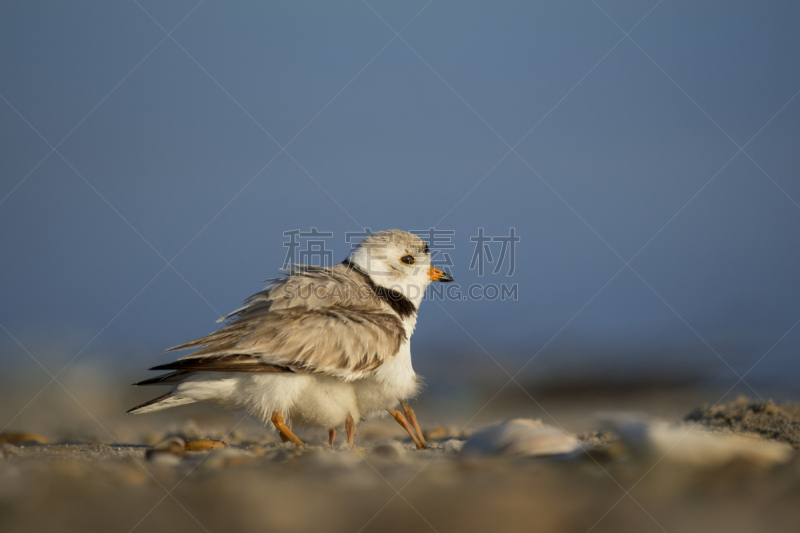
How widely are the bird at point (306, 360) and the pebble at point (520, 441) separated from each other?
913 mm

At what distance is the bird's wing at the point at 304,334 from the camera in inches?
206

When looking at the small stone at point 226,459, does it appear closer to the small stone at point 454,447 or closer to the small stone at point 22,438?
the small stone at point 454,447

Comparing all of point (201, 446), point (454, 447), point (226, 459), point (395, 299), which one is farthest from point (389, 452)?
point (395, 299)

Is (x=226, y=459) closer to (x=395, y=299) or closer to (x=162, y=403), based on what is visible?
(x=162, y=403)

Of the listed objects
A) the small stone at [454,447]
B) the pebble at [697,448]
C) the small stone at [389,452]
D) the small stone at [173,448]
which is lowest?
the small stone at [173,448]

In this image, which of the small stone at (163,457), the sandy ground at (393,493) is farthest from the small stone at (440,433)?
the small stone at (163,457)

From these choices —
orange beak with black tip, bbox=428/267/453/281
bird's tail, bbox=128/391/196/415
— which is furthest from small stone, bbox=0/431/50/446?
orange beak with black tip, bbox=428/267/453/281

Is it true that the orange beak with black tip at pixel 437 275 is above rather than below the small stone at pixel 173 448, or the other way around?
above

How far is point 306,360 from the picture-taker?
17.5 feet

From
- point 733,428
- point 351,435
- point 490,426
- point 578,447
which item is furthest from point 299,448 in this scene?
point 733,428

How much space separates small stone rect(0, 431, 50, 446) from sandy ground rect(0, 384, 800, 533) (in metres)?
2.31

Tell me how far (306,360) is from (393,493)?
1.73 meters

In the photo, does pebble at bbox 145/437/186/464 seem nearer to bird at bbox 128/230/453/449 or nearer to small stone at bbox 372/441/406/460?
bird at bbox 128/230/453/449

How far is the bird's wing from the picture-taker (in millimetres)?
5234
